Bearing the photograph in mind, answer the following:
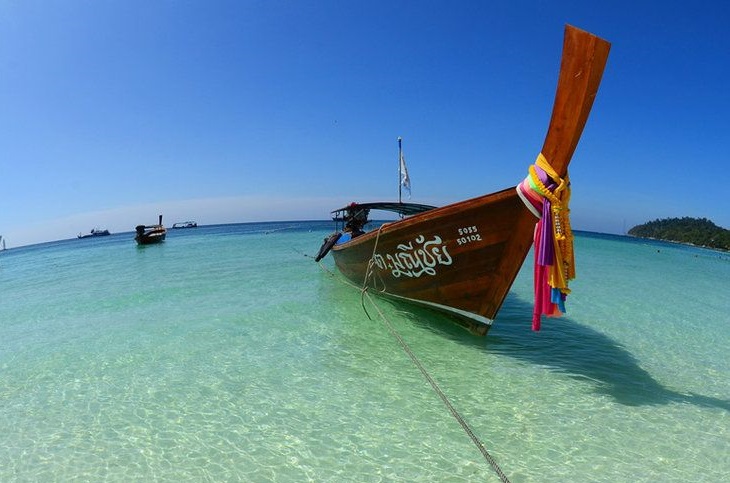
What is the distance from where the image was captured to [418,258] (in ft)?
19.7

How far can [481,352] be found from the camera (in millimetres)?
5375

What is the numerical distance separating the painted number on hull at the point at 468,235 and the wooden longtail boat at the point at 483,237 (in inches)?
0.5

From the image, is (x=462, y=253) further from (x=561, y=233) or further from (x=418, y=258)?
(x=561, y=233)

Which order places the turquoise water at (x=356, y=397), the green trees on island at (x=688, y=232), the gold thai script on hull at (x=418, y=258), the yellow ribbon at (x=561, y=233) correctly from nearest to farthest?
1. the turquoise water at (x=356, y=397)
2. the yellow ribbon at (x=561, y=233)
3. the gold thai script on hull at (x=418, y=258)
4. the green trees on island at (x=688, y=232)

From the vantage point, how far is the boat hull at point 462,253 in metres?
4.86

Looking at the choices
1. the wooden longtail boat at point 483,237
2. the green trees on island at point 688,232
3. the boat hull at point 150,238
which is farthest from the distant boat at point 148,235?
the green trees on island at point 688,232

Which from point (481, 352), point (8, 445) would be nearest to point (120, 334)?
point (8, 445)

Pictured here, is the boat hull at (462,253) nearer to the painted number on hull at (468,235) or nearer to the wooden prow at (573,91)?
the painted number on hull at (468,235)

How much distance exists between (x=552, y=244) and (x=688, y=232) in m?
98.0

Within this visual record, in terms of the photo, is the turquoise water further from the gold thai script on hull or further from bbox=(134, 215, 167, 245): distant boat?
bbox=(134, 215, 167, 245): distant boat

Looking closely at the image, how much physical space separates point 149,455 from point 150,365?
7.63 feet

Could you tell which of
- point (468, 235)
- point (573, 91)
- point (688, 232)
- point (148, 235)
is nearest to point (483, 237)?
point (468, 235)

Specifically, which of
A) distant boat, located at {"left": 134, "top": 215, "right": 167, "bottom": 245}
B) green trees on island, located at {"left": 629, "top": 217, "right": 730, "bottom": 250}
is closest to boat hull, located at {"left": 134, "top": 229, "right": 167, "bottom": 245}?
distant boat, located at {"left": 134, "top": 215, "right": 167, "bottom": 245}

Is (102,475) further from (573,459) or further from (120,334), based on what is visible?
(120,334)
